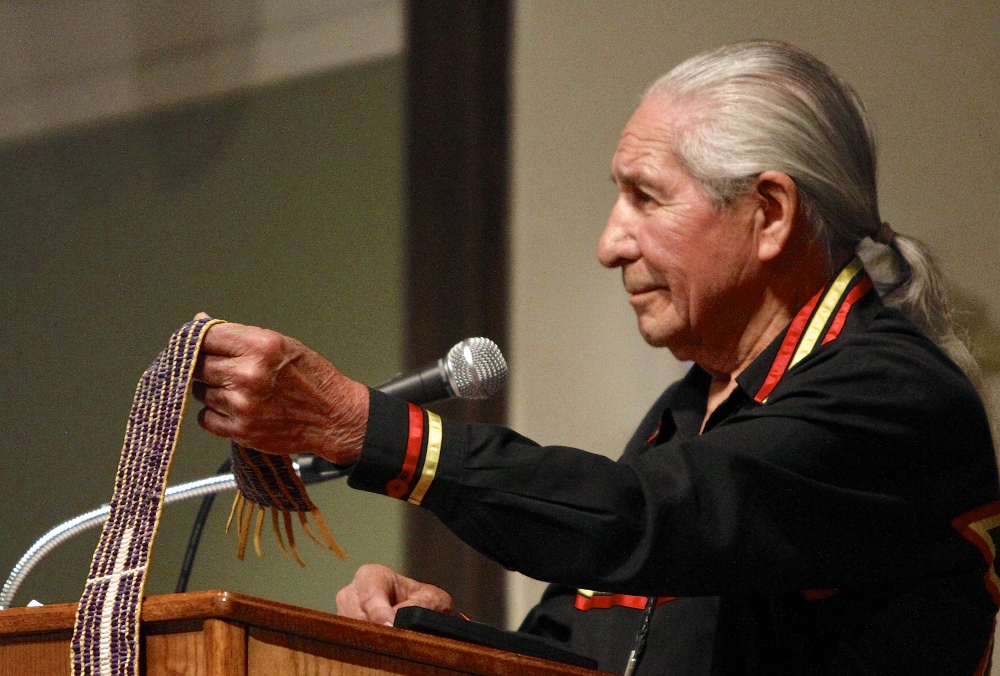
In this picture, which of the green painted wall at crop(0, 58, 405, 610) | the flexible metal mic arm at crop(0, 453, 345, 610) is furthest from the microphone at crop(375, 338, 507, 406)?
the green painted wall at crop(0, 58, 405, 610)

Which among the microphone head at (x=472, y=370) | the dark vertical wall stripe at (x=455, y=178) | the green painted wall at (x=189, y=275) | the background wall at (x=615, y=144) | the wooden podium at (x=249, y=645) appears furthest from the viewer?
the dark vertical wall stripe at (x=455, y=178)

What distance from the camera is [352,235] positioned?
3320 millimetres

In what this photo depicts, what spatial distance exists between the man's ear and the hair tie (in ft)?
0.57

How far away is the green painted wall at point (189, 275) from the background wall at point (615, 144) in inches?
15.6

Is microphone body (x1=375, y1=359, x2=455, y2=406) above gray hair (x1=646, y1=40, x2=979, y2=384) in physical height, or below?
below

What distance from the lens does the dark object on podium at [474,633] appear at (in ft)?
3.64

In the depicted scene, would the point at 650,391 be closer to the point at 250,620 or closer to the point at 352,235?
the point at 352,235

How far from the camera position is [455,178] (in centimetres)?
321

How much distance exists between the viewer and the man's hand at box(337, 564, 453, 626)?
1.60 meters

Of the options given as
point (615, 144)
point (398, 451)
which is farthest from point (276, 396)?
point (615, 144)

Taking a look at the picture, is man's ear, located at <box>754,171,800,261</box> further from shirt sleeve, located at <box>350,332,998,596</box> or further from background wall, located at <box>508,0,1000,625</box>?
background wall, located at <box>508,0,1000,625</box>

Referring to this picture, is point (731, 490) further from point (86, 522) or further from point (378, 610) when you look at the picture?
point (86, 522)

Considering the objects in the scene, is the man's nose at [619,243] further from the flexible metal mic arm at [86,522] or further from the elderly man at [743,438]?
the flexible metal mic arm at [86,522]

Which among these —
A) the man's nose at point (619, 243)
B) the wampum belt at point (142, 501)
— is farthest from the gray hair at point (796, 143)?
the wampum belt at point (142, 501)
